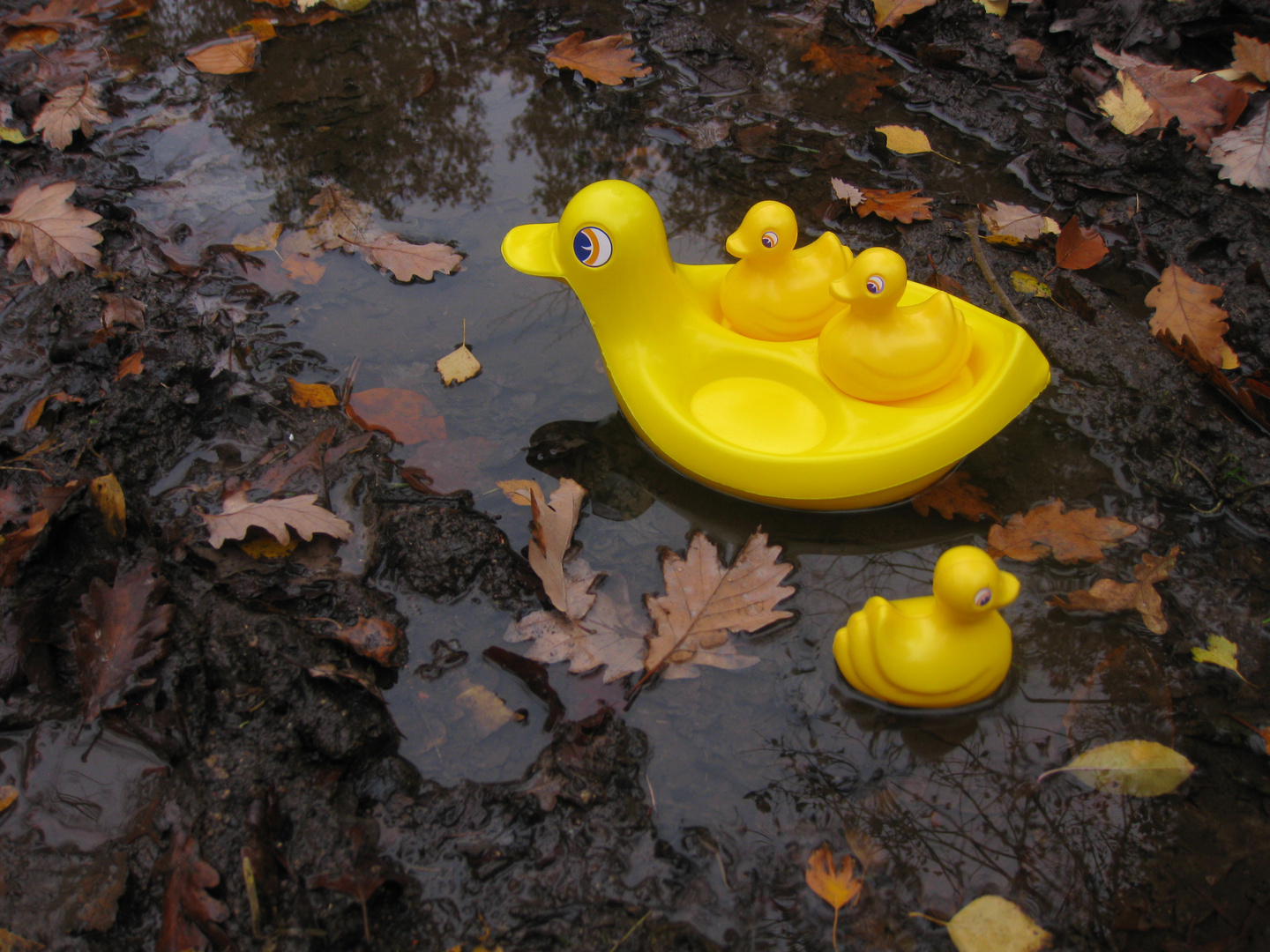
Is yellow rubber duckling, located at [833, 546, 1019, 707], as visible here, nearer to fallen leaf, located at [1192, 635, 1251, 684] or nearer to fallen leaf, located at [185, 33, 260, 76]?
fallen leaf, located at [1192, 635, 1251, 684]

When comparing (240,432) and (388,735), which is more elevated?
(240,432)

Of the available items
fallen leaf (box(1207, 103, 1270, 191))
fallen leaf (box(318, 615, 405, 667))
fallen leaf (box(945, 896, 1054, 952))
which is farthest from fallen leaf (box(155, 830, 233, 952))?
fallen leaf (box(1207, 103, 1270, 191))

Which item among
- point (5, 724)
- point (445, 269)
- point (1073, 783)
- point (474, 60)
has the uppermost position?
point (474, 60)

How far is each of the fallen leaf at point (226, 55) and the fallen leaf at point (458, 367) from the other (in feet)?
9.05

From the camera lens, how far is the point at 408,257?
3.70 metres

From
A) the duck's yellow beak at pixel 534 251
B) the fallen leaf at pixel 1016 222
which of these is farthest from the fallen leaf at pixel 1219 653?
the duck's yellow beak at pixel 534 251

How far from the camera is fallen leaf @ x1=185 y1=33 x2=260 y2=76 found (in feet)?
15.4

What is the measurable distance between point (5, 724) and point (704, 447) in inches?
85.6

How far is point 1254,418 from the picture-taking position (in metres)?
3.01

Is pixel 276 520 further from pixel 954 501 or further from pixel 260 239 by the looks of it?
pixel 954 501

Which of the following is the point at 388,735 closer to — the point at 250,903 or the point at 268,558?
the point at 250,903

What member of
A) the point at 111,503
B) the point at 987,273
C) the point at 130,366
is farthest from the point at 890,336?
the point at 130,366

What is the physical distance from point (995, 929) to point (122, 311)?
374cm

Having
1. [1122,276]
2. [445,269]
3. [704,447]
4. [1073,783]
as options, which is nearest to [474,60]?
[445,269]
